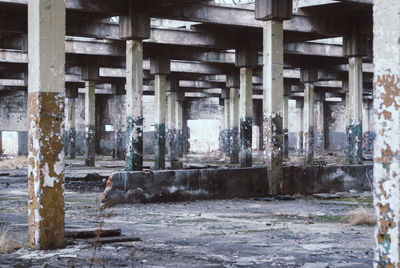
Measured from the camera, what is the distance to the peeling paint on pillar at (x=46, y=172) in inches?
278

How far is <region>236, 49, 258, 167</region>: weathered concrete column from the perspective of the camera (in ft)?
73.2

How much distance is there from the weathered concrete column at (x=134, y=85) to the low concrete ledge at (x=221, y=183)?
16.3 ft

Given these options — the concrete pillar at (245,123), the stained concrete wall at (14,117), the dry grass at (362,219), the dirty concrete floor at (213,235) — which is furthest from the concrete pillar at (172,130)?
the dry grass at (362,219)

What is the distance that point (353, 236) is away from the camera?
8.38 m

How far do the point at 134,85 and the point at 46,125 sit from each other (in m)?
10.9

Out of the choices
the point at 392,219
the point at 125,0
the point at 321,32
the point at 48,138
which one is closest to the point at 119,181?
the point at 48,138

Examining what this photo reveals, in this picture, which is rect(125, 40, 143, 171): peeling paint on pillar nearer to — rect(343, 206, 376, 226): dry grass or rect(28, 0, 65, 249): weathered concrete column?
rect(343, 206, 376, 226): dry grass

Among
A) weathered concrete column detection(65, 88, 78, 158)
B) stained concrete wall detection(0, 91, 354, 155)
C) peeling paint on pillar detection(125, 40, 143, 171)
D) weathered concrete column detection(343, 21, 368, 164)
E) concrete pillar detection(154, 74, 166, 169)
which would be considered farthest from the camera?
stained concrete wall detection(0, 91, 354, 155)

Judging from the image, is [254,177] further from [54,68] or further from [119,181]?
[54,68]

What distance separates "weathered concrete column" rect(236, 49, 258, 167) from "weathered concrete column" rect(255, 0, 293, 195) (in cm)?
782

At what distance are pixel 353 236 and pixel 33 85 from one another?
15.2ft

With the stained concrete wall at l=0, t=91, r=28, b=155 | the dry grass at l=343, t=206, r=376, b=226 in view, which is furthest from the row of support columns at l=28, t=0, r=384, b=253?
the stained concrete wall at l=0, t=91, r=28, b=155

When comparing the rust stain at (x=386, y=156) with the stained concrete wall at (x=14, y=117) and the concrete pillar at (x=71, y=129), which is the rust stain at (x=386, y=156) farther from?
the stained concrete wall at (x=14, y=117)

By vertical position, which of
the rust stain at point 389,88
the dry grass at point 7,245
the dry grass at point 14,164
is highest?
the rust stain at point 389,88
